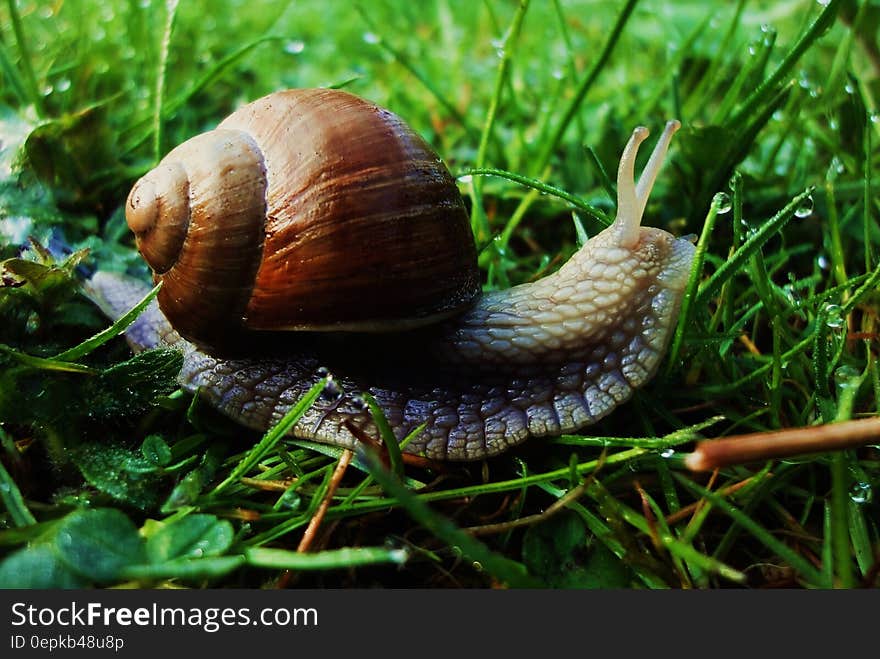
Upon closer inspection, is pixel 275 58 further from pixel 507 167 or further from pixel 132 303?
pixel 132 303

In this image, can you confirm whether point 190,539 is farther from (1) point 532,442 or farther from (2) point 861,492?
(2) point 861,492

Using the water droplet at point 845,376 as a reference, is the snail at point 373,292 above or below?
above

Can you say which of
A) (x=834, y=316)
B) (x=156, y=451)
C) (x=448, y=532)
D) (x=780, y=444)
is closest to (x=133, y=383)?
(x=156, y=451)

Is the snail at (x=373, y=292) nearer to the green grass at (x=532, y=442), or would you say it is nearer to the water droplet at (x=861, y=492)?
the green grass at (x=532, y=442)

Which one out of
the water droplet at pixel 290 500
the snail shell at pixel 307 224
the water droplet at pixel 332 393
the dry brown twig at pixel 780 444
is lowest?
the water droplet at pixel 290 500

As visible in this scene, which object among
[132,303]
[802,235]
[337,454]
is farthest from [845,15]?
[132,303]

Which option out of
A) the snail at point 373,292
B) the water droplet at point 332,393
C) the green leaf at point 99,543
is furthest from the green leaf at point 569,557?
the green leaf at point 99,543

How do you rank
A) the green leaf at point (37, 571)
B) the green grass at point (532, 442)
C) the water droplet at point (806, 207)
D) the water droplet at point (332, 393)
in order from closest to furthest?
the green leaf at point (37, 571) < the green grass at point (532, 442) < the water droplet at point (332, 393) < the water droplet at point (806, 207)
